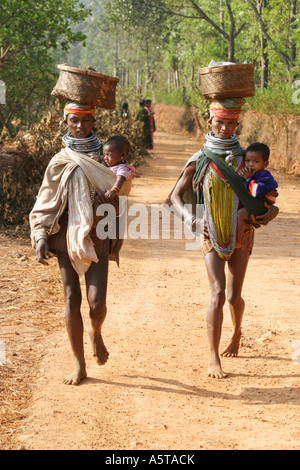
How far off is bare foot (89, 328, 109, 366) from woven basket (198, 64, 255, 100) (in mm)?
1777

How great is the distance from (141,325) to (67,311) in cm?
152

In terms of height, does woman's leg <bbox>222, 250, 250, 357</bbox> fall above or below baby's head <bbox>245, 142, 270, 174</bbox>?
below

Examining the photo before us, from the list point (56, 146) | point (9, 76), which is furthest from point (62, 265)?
point (9, 76)

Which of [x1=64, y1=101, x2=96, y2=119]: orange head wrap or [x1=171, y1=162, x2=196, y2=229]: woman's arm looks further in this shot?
[x1=171, y1=162, x2=196, y2=229]: woman's arm

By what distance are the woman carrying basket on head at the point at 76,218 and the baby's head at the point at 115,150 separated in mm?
71

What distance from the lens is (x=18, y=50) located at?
1554 centimetres

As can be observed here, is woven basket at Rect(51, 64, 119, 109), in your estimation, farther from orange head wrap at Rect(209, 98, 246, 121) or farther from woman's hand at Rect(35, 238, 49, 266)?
woman's hand at Rect(35, 238, 49, 266)

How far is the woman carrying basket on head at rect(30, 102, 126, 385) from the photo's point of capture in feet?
14.0

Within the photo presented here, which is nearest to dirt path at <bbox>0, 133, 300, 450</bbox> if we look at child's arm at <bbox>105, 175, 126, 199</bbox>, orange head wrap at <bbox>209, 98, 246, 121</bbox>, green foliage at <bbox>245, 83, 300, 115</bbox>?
child's arm at <bbox>105, 175, 126, 199</bbox>

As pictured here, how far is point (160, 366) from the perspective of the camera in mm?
4883

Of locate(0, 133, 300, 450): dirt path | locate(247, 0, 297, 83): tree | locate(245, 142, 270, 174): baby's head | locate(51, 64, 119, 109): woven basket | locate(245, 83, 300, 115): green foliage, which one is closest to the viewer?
locate(0, 133, 300, 450): dirt path

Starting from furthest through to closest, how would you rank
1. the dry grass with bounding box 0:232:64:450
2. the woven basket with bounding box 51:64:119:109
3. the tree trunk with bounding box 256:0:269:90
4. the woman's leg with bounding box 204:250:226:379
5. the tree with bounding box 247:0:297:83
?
1. the tree trunk with bounding box 256:0:269:90
2. the tree with bounding box 247:0:297:83
3. the woman's leg with bounding box 204:250:226:379
4. the woven basket with bounding box 51:64:119:109
5. the dry grass with bounding box 0:232:64:450

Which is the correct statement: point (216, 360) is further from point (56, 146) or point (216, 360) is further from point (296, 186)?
point (296, 186)

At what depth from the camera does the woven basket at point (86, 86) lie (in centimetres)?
431
